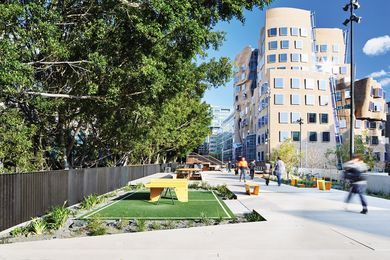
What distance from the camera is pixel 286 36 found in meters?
86.1

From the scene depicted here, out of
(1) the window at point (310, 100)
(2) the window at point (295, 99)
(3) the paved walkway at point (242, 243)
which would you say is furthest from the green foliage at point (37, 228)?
(1) the window at point (310, 100)

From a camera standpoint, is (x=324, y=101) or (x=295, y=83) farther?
(x=324, y=101)

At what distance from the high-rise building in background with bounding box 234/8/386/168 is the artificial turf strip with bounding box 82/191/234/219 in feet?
168

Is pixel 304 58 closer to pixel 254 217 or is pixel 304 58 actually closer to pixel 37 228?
pixel 254 217

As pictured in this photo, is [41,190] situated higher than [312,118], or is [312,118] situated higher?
[312,118]

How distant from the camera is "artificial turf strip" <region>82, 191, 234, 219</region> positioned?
12.0 metres

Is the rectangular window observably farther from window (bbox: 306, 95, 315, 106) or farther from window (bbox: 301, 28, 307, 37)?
window (bbox: 306, 95, 315, 106)

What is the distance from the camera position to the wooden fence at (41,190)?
9812 millimetres

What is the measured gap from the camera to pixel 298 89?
262 feet

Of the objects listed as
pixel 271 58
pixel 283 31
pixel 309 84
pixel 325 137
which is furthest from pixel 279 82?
pixel 325 137

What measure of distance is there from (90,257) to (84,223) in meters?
3.97

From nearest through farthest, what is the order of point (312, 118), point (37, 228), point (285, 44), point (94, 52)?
point (37, 228) < point (94, 52) < point (312, 118) < point (285, 44)

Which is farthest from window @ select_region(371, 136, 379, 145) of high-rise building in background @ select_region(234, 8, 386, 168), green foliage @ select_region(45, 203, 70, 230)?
green foliage @ select_region(45, 203, 70, 230)

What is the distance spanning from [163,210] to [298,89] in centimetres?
7039
